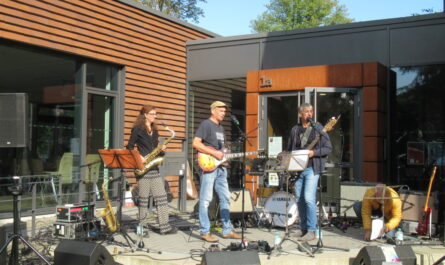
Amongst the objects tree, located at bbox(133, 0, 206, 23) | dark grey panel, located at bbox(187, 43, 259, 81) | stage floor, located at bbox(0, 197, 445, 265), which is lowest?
stage floor, located at bbox(0, 197, 445, 265)

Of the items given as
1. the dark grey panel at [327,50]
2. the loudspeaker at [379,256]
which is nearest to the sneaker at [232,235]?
the loudspeaker at [379,256]

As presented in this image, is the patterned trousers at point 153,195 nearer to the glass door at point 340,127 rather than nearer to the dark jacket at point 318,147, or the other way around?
the dark jacket at point 318,147

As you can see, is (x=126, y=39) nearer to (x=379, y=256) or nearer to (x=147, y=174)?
(x=147, y=174)

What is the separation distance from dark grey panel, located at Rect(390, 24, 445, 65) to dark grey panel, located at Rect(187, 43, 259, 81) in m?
2.98

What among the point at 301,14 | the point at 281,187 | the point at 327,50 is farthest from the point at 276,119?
the point at 301,14

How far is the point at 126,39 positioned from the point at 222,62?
2365 millimetres

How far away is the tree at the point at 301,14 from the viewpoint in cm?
3612

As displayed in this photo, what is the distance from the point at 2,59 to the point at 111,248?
3.98 metres

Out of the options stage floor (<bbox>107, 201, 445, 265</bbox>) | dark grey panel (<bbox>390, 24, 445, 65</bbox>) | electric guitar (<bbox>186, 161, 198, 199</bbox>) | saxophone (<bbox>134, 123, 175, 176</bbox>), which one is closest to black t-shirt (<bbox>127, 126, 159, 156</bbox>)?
saxophone (<bbox>134, 123, 175, 176</bbox>)

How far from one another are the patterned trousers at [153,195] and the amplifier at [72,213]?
0.80m

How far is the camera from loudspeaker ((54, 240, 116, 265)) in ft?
15.1

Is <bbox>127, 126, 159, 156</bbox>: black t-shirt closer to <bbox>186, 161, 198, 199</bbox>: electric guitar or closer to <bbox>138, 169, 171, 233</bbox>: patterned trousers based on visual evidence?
<bbox>138, 169, 171, 233</bbox>: patterned trousers

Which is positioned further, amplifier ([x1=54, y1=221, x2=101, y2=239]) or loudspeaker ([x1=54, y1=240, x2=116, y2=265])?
amplifier ([x1=54, y1=221, x2=101, y2=239])

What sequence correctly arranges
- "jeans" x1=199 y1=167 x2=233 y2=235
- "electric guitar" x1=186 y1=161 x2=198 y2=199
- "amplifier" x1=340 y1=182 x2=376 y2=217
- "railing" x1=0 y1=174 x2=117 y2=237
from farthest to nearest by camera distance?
"electric guitar" x1=186 y1=161 x2=198 y2=199, "railing" x1=0 y1=174 x2=117 y2=237, "amplifier" x1=340 y1=182 x2=376 y2=217, "jeans" x1=199 y1=167 x2=233 y2=235
